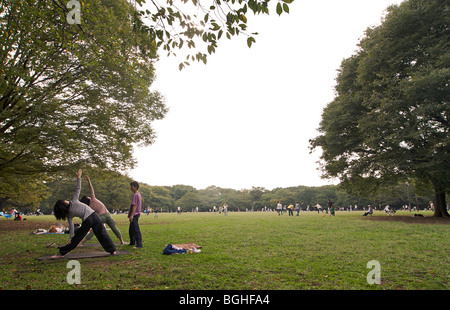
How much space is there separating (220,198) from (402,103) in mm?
122027

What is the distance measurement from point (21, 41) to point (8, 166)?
6886mm

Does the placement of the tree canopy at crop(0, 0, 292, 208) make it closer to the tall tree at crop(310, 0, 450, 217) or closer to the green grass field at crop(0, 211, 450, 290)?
the green grass field at crop(0, 211, 450, 290)

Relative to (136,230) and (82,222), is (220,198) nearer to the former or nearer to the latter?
(136,230)

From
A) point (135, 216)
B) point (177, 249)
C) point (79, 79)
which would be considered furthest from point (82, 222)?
point (79, 79)

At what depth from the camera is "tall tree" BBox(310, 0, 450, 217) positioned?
1761cm

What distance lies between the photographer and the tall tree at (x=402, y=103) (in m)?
17.6

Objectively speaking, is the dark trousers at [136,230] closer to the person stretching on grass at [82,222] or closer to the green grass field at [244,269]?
the green grass field at [244,269]

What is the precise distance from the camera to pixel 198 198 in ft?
407

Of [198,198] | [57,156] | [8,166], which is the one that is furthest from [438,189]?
[198,198]

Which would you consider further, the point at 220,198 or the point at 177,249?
the point at 220,198

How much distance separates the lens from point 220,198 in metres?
136

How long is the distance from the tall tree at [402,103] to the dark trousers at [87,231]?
20395 mm
